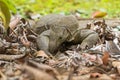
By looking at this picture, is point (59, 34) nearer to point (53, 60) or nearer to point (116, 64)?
point (53, 60)

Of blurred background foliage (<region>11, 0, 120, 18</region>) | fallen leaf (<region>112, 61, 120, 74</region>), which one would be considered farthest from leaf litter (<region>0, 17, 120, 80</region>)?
blurred background foliage (<region>11, 0, 120, 18</region>)

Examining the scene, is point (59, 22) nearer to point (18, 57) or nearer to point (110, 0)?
point (18, 57)

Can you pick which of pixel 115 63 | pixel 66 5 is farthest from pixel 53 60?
pixel 66 5

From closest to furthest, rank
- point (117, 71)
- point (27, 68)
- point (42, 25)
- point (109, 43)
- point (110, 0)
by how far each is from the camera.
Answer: point (27, 68) < point (117, 71) < point (109, 43) < point (42, 25) < point (110, 0)

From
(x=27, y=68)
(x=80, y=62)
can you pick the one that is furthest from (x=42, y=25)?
(x=27, y=68)

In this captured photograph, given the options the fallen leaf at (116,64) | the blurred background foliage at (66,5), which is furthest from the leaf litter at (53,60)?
the blurred background foliage at (66,5)

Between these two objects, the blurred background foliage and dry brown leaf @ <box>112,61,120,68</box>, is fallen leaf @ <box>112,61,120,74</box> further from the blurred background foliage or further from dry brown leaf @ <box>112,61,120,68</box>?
the blurred background foliage
